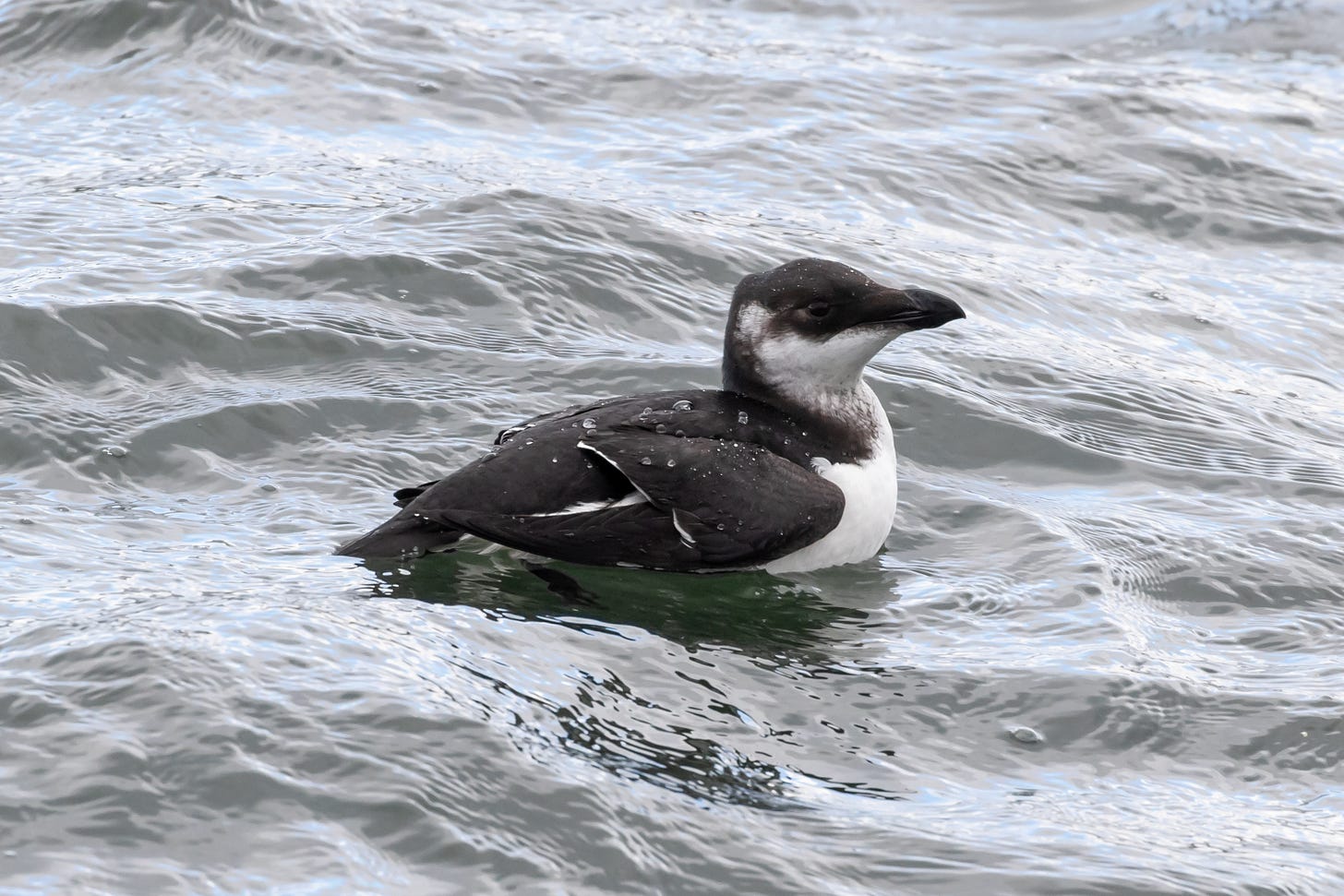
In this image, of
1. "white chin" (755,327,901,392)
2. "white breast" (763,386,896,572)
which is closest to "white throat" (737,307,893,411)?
"white chin" (755,327,901,392)

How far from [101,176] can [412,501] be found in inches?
168

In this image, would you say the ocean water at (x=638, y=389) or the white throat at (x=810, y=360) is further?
the white throat at (x=810, y=360)

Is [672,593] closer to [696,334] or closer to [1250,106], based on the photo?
[696,334]

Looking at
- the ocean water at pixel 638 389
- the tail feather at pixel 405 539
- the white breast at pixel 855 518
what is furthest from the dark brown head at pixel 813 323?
the tail feather at pixel 405 539

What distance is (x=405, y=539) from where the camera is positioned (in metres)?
5.54

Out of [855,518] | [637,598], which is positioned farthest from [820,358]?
[637,598]

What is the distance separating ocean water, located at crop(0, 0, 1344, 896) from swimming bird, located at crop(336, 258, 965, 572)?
186 millimetres

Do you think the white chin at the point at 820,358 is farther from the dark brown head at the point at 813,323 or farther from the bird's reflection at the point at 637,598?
the bird's reflection at the point at 637,598

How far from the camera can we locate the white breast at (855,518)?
5.84 meters

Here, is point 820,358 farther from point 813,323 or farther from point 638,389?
point 638,389

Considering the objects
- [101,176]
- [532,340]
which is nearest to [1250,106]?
[532,340]

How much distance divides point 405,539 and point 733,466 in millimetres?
1083

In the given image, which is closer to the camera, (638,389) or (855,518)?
(855,518)

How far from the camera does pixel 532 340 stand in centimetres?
761
